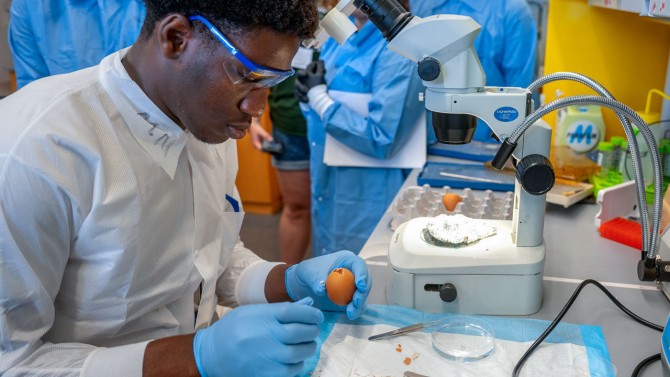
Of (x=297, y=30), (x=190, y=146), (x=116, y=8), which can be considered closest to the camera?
(x=297, y=30)

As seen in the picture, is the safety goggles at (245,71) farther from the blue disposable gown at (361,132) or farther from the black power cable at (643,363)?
the blue disposable gown at (361,132)

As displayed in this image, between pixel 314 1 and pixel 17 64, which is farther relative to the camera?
pixel 17 64

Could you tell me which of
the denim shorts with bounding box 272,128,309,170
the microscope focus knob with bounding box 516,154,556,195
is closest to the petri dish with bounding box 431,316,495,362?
the microscope focus knob with bounding box 516,154,556,195

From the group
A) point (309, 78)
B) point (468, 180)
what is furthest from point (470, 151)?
point (309, 78)

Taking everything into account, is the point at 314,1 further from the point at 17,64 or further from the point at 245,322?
the point at 17,64

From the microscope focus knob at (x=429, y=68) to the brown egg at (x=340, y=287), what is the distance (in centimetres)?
39

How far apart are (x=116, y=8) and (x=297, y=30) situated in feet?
5.43

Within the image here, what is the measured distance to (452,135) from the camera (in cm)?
109

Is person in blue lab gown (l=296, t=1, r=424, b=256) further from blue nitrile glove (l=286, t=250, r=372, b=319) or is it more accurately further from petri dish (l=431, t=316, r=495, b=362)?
petri dish (l=431, t=316, r=495, b=362)

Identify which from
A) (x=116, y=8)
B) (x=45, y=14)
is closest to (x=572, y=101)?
(x=116, y=8)

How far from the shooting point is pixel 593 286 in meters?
1.21

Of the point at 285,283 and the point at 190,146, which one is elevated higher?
the point at 190,146

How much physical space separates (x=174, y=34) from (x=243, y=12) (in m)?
0.12

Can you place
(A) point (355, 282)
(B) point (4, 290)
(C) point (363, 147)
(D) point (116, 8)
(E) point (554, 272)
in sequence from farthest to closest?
(D) point (116, 8) → (C) point (363, 147) → (E) point (554, 272) → (A) point (355, 282) → (B) point (4, 290)
